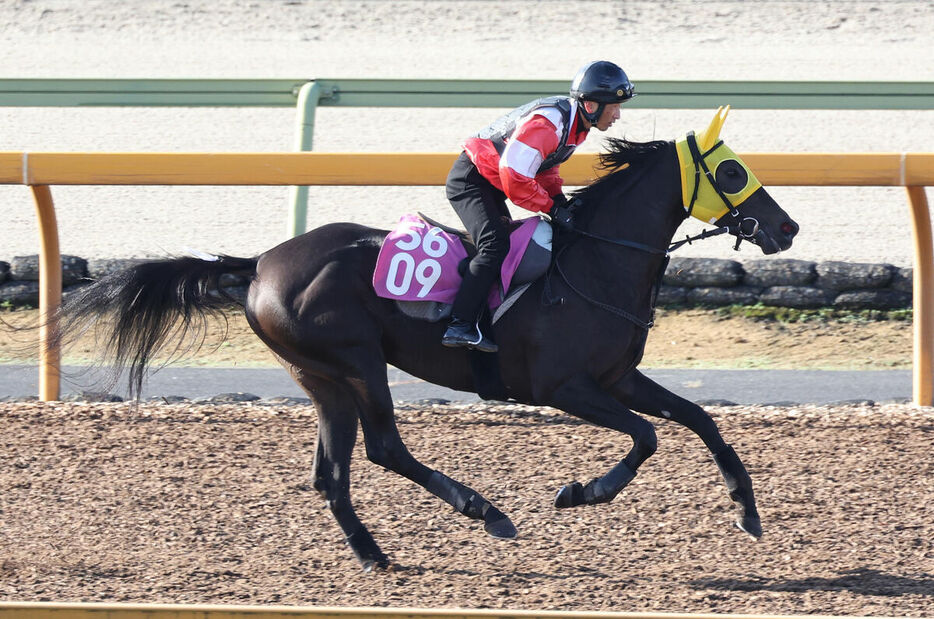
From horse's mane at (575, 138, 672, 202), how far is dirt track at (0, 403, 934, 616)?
57.0 inches

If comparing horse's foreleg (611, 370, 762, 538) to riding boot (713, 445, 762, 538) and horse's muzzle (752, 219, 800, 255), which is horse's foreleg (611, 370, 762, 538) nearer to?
riding boot (713, 445, 762, 538)

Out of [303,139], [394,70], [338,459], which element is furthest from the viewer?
[394,70]

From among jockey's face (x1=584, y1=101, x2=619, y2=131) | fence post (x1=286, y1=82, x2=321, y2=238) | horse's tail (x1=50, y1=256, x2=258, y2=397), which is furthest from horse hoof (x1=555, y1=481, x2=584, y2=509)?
fence post (x1=286, y1=82, x2=321, y2=238)

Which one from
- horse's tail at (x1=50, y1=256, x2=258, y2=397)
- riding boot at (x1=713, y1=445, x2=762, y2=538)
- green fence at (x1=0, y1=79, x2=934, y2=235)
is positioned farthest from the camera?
green fence at (x1=0, y1=79, x2=934, y2=235)

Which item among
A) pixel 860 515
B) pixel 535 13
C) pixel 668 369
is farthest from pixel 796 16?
pixel 860 515

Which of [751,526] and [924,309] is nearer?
[751,526]

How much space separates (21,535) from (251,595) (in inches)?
50.8

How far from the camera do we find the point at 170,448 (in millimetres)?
6406

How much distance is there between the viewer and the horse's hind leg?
5.08 metres

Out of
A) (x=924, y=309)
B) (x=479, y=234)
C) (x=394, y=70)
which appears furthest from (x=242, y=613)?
(x=394, y=70)

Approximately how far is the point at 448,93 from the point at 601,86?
470 cm

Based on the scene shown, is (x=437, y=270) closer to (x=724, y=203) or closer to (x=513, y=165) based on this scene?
(x=513, y=165)

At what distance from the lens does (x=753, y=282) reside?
9031 mm

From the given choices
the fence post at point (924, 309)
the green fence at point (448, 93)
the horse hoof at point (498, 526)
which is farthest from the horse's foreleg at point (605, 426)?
the green fence at point (448, 93)
